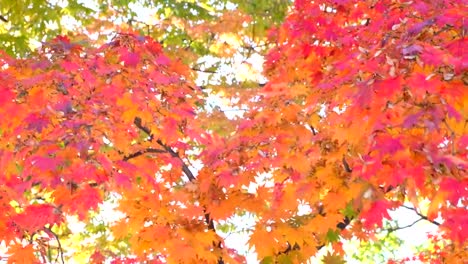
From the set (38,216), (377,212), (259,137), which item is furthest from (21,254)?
(377,212)

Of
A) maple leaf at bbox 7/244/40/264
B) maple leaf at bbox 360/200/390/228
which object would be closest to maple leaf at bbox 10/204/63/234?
maple leaf at bbox 7/244/40/264

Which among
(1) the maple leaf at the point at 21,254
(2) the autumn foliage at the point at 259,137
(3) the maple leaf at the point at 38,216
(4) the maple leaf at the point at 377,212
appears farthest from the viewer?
(1) the maple leaf at the point at 21,254

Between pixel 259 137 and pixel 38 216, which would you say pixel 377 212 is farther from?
pixel 38 216

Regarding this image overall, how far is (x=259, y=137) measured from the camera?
4293 mm

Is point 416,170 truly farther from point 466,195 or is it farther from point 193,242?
point 193,242

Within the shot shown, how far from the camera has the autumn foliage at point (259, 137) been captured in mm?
3230

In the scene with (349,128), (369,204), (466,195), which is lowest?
(466,195)

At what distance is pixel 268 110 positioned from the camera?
4609 millimetres

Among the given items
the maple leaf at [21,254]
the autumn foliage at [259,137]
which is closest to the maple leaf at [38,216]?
the autumn foliage at [259,137]

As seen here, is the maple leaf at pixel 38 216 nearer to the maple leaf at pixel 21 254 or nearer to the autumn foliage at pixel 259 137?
the autumn foliage at pixel 259 137

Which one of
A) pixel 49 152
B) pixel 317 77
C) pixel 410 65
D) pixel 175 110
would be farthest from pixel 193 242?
pixel 410 65

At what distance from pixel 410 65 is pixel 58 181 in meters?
2.07

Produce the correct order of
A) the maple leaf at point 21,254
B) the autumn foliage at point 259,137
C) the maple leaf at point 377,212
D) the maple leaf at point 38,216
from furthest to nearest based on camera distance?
the maple leaf at point 21,254 < the maple leaf at point 38,216 < the maple leaf at point 377,212 < the autumn foliage at point 259,137

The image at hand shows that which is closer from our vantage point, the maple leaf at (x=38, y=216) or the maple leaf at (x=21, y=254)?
Answer: the maple leaf at (x=38, y=216)
